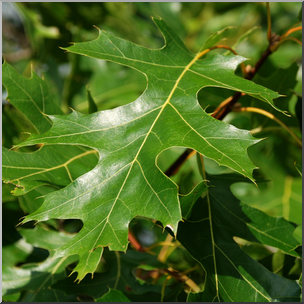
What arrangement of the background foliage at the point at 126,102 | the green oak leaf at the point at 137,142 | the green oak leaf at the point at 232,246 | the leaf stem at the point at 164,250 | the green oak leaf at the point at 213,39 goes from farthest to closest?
the leaf stem at the point at 164,250 → the background foliage at the point at 126,102 → the green oak leaf at the point at 213,39 → the green oak leaf at the point at 232,246 → the green oak leaf at the point at 137,142

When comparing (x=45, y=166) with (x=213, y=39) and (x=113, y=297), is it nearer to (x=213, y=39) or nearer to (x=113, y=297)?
(x=113, y=297)

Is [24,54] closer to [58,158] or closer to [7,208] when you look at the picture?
[7,208]

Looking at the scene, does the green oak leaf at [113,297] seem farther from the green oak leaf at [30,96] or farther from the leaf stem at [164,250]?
the green oak leaf at [30,96]

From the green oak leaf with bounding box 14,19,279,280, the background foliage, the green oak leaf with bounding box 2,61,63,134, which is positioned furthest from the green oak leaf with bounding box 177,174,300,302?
the green oak leaf with bounding box 2,61,63,134

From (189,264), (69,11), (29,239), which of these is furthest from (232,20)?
(29,239)

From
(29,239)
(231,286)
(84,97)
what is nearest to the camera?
(231,286)

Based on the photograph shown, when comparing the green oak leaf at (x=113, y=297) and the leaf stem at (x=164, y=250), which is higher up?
the green oak leaf at (x=113, y=297)

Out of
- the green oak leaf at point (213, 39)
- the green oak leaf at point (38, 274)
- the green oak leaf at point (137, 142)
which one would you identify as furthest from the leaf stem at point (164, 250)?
the green oak leaf at point (213, 39)
